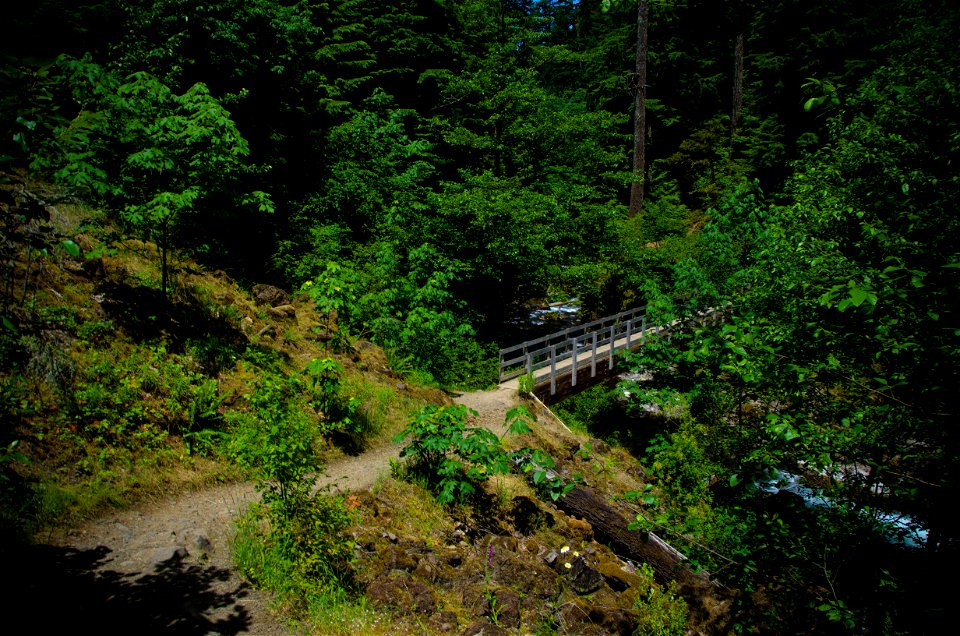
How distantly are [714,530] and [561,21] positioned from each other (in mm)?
52538

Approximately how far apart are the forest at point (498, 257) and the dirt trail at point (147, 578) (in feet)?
2.08

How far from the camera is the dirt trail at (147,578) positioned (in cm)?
414

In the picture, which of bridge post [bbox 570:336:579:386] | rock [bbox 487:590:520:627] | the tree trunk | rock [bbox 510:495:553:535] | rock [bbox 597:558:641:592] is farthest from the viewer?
the tree trunk

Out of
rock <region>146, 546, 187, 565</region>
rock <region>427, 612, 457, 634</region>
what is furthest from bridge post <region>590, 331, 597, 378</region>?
rock <region>146, 546, 187, 565</region>

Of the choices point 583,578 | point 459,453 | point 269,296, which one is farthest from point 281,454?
point 269,296

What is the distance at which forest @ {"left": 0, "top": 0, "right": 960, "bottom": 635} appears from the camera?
352cm

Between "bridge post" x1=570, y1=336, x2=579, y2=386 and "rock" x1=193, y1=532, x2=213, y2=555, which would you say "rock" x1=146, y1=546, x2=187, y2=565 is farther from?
"bridge post" x1=570, y1=336, x2=579, y2=386

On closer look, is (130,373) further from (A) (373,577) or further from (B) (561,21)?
(B) (561,21)

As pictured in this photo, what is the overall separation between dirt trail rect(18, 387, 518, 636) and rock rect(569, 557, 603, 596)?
4.06 meters

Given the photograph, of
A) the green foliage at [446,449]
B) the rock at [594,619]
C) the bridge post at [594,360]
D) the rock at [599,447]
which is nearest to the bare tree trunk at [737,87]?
the bridge post at [594,360]

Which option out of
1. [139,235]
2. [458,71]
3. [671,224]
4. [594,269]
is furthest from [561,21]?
[139,235]

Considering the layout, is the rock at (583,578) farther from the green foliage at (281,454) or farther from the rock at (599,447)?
the rock at (599,447)

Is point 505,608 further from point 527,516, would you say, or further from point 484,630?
point 527,516

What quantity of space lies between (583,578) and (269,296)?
9.51 metres
